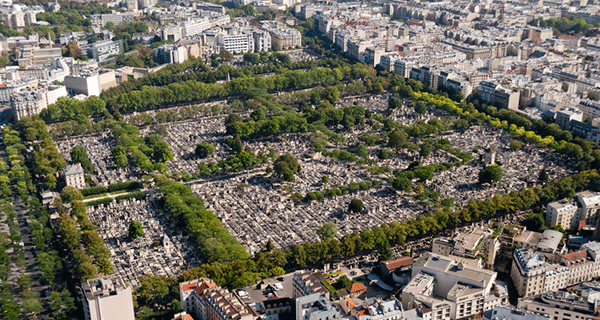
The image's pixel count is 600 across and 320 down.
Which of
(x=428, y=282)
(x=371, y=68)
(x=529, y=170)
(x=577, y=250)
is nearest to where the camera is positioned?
(x=428, y=282)

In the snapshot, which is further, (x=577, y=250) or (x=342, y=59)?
(x=342, y=59)

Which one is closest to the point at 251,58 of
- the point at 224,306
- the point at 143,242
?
the point at 143,242

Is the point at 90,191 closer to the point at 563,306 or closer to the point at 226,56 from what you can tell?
the point at 563,306

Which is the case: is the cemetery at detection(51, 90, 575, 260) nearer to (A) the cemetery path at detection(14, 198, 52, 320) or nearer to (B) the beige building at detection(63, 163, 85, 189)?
(B) the beige building at detection(63, 163, 85, 189)

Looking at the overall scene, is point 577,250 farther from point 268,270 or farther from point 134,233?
point 134,233

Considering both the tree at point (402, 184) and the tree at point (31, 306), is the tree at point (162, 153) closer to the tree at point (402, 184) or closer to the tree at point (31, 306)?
the tree at point (402, 184)

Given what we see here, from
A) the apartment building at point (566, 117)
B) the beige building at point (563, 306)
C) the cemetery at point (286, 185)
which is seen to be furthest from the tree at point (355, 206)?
the apartment building at point (566, 117)

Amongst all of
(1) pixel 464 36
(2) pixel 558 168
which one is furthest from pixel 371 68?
(2) pixel 558 168
